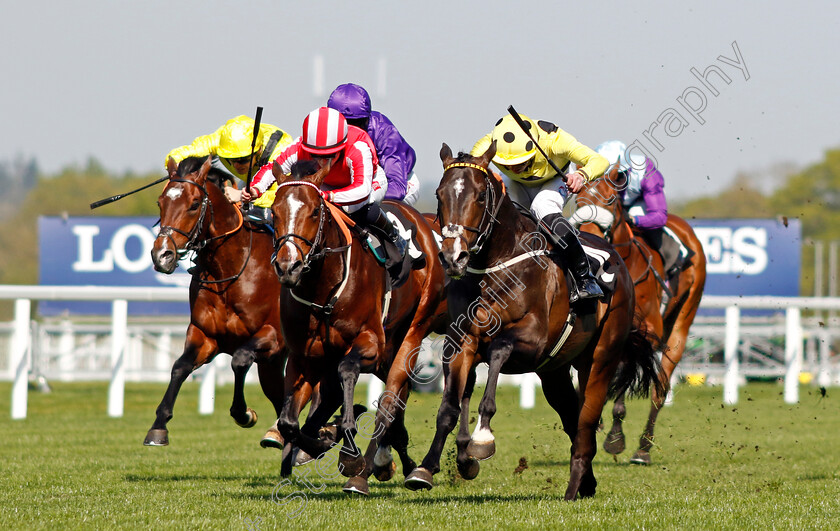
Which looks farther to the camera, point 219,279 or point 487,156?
point 219,279

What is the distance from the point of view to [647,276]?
8875mm

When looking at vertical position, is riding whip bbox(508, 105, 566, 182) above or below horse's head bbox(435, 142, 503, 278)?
above

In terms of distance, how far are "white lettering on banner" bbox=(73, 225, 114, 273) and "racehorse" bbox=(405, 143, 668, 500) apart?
44.4 feet

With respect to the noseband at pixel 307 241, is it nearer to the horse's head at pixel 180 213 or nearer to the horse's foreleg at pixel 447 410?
the horse's foreleg at pixel 447 410

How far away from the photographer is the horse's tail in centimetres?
689

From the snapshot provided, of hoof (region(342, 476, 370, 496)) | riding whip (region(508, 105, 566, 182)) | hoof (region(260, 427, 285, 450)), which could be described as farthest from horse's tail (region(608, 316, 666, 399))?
hoof (region(260, 427, 285, 450))

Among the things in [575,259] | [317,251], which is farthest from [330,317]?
[575,259]

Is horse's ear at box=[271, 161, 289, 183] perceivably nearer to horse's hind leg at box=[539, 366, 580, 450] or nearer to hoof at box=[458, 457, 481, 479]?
hoof at box=[458, 457, 481, 479]

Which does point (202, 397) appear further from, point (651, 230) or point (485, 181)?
point (485, 181)

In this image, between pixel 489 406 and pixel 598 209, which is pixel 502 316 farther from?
pixel 598 209

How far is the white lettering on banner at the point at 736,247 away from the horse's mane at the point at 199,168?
1229 centimetres

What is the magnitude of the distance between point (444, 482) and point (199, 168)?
2.56m

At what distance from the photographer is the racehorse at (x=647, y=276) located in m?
8.31

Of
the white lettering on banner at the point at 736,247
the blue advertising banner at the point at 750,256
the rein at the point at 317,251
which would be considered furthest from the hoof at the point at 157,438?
the white lettering on banner at the point at 736,247
